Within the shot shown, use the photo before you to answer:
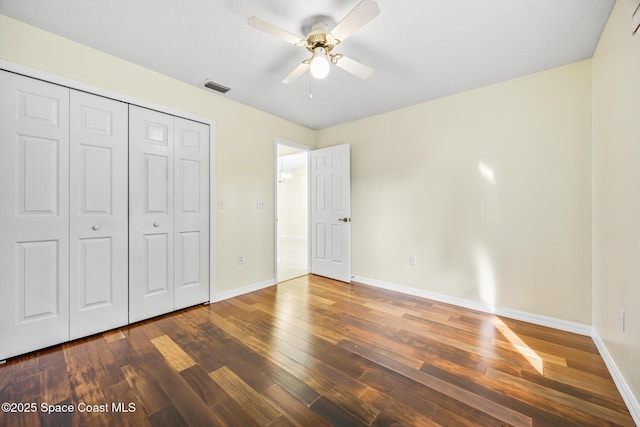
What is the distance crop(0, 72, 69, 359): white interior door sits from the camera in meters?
1.82

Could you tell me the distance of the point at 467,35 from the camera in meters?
1.92

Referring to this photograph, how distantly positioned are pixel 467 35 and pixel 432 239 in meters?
2.10

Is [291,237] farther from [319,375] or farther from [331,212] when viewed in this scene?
[319,375]

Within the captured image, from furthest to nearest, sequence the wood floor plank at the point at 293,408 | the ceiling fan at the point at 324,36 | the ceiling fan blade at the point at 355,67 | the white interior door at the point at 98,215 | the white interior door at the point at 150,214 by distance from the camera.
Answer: the white interior door at the point at 150,214
the white interior door at the point at 98,215
the ceiling fan blade at the point at 355,67
the ceiling fan at the point at 324,36
the wood floor plank at the point at 293,408

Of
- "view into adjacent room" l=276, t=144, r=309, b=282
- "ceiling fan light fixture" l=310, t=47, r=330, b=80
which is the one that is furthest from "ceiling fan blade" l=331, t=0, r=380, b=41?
"view into adjacent room" l=276, t=144, r=309, b=282

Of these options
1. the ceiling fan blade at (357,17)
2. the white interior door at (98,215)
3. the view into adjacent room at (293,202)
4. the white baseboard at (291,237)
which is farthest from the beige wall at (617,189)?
the white baseboard at (291,237)

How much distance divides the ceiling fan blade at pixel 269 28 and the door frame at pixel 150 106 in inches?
62.9

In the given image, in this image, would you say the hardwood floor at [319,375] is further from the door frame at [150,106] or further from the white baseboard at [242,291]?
the door frame at [150,106]

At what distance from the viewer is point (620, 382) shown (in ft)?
5.09

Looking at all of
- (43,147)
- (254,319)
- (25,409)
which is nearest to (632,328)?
(254,319)

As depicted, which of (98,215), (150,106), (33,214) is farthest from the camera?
(150,106)

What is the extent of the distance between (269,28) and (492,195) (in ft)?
8.71

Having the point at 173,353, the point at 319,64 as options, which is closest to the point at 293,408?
the point at 173,353

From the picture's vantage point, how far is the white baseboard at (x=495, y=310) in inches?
90.0
